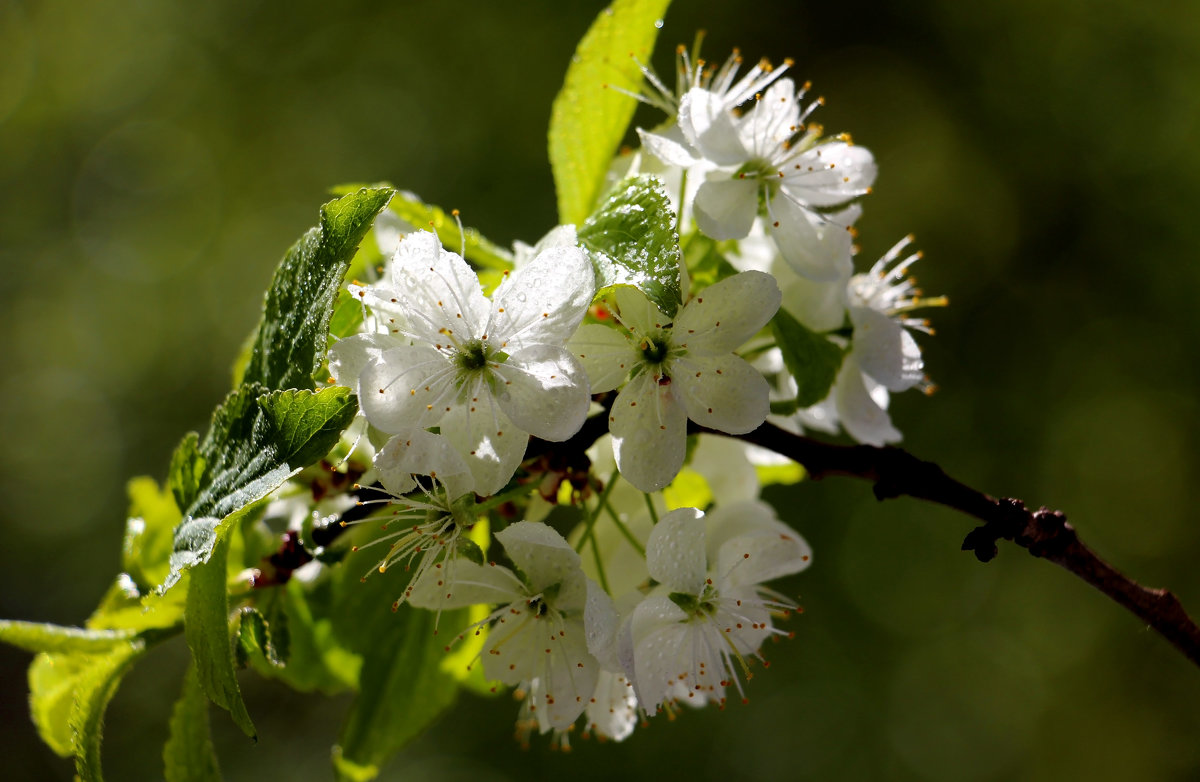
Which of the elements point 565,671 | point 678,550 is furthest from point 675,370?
point 565,671

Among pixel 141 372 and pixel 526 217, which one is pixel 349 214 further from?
pixel 141 372

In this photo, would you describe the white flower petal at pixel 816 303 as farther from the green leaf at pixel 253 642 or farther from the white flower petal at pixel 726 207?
the green leaf at pixel 253 642

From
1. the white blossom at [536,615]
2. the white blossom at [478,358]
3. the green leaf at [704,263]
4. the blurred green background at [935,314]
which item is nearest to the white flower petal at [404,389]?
the white blossom at [478,358]

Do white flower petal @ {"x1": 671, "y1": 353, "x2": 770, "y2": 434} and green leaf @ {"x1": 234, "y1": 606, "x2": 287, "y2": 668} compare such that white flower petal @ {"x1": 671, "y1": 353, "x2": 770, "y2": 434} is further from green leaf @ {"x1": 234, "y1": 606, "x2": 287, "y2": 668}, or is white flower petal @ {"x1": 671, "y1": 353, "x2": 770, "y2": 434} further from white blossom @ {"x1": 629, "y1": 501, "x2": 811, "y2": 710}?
green leaf @ {"x1": 234, "y1": 606, "x2": 287, "y2": 668}

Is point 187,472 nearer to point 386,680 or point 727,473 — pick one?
point 386,680

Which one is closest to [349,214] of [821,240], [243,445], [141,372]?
[243,445]

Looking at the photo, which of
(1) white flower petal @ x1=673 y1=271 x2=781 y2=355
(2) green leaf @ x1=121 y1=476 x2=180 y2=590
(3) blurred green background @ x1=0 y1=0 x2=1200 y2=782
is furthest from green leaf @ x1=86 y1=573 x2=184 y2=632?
(3) blurred green background @ x1=0 y1=0 x2=1200 y2=782
